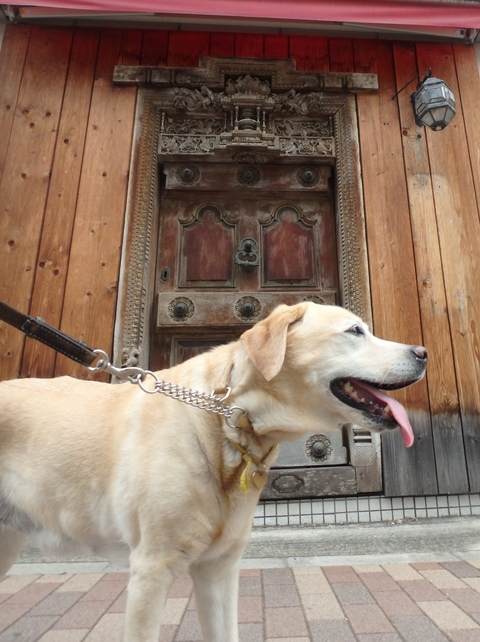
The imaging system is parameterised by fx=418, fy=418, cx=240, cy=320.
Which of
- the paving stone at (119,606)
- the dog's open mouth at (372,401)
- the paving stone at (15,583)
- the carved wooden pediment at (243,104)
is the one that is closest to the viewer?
the dog's open mouth at (372,401)

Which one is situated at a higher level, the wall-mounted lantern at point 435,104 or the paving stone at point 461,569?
the wall-mounted lantern at point 435,104

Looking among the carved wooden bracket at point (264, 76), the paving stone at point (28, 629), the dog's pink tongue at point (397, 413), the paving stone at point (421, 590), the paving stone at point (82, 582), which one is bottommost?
the paving stone at point (82, 582)

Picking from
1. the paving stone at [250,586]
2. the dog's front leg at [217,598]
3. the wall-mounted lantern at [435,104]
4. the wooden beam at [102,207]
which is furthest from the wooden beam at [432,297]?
the wooden beam at [102,207]

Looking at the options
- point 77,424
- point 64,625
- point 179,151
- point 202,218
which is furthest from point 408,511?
point 179,151

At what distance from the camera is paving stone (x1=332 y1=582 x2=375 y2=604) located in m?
2.19

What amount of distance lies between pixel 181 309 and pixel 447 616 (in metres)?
2.91

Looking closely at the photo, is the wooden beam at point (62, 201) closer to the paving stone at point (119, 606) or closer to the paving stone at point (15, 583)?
the paving stone at point (15, 583)

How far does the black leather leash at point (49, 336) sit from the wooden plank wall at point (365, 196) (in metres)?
1.93

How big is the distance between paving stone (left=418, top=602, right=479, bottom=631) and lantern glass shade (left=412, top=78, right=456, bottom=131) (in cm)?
382

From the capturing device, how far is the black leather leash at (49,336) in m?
1.65

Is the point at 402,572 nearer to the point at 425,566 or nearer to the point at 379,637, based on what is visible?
the point at 425,566

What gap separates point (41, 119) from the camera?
13.5 ft

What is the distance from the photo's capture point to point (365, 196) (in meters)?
4.05

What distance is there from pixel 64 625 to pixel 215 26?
5.23 m
